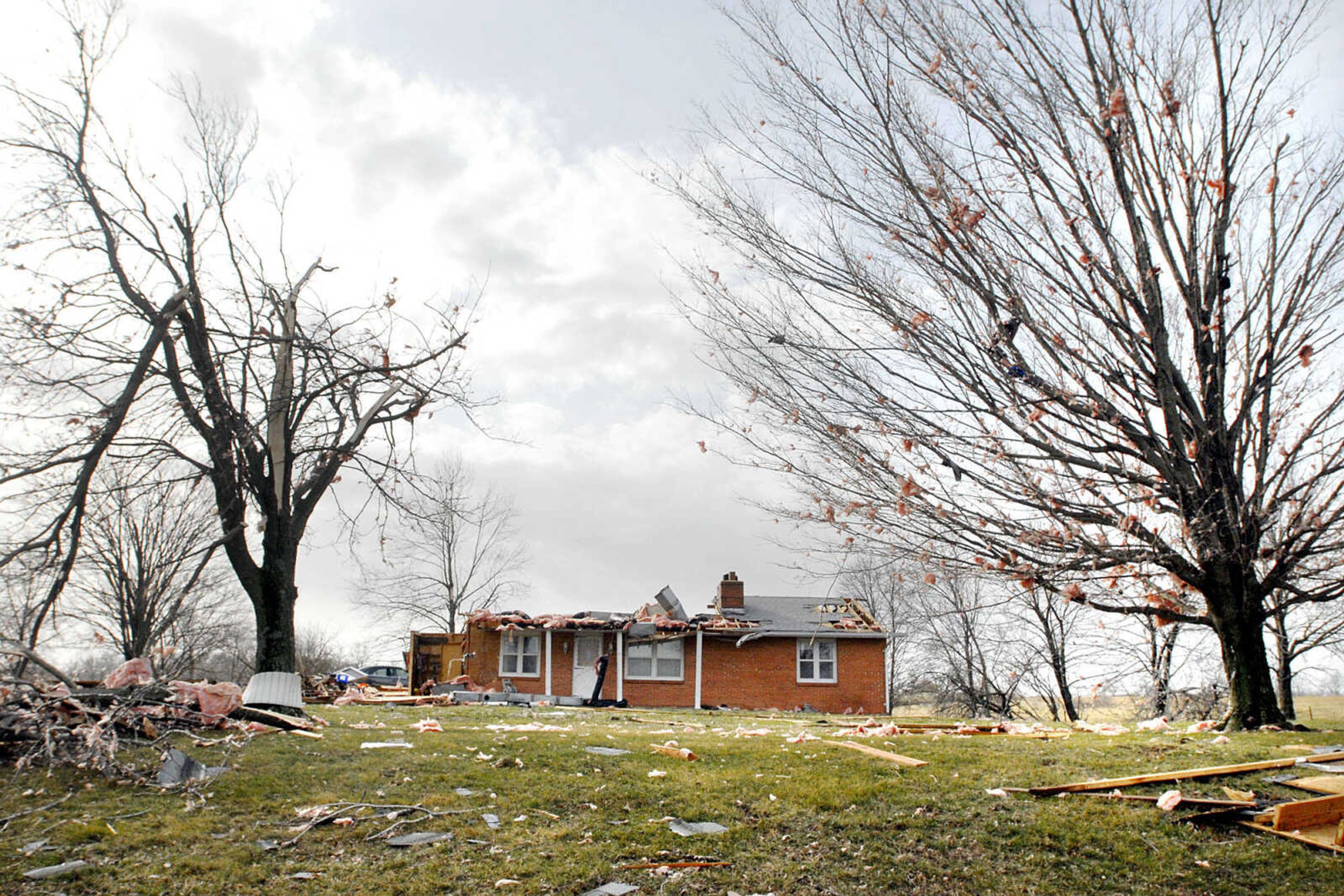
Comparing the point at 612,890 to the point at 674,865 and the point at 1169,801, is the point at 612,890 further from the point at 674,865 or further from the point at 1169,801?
the point at 1169,801

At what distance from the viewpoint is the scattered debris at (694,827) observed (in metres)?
5.90

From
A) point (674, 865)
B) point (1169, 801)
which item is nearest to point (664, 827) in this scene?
point (674, 865)

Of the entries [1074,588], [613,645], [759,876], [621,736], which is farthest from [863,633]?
[759,876]

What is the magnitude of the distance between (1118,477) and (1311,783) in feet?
9.39

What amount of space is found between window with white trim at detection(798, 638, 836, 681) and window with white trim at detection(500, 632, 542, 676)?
26.7ft

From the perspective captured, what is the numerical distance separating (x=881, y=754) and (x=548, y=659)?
20453 mm

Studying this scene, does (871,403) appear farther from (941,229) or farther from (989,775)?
(989,775)

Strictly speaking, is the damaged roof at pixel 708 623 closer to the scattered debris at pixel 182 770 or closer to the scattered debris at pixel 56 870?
the scattered debris at pixel 182 770

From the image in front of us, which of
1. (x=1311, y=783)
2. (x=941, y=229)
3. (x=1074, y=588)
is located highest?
(x=941, y=229)

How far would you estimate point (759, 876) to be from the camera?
5.15 meters

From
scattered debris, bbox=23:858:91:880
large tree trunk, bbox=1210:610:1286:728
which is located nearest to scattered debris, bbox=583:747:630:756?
Answer: scattered debris, bbox=23:858:91:880

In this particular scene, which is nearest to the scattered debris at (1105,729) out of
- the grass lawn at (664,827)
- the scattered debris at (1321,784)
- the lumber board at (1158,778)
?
the grass lawn at (664,827)

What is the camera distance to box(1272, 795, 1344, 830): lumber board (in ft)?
17.5

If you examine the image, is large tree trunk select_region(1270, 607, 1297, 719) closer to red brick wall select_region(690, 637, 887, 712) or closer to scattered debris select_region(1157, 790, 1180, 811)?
red brick wall select_region(690, 637, 887, 712)
